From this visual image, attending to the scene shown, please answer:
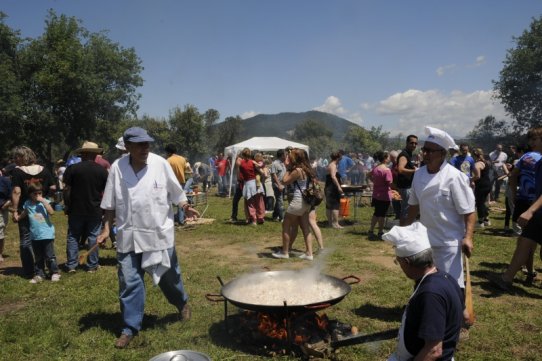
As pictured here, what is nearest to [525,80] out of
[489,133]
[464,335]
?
[489,133]

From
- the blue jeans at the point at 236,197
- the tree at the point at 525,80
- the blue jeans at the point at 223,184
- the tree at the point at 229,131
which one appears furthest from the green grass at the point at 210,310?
the tree at the point at 229,131

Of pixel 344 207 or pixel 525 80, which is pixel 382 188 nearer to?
pixel 344 207

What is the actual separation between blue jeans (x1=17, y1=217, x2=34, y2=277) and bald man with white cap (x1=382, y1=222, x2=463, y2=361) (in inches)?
229

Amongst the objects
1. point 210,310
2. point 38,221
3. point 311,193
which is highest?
point 311,193

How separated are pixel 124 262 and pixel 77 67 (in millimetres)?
30005

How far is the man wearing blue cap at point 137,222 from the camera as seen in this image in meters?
4.03

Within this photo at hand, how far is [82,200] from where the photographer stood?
250 inches

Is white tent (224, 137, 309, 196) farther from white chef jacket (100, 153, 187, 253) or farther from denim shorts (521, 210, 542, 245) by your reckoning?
white chef jacket (100, 153, 187, 253)

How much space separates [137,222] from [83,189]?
2841 mm

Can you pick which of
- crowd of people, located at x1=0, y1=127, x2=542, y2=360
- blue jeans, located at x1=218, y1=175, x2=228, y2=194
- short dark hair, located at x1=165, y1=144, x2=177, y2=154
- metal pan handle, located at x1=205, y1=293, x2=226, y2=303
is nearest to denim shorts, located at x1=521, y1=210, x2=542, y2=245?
crowd of people, located at x1=0, y1=127, x2=542, y2=360

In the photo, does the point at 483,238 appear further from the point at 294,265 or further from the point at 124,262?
the point at 124,262

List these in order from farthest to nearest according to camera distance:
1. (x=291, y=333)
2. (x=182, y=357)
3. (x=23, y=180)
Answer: (x=23, y=180)
(x=291, y=333)
(x=182, y=357)

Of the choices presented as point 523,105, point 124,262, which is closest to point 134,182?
point 124,262

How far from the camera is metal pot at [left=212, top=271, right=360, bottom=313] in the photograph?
3.58 meters
